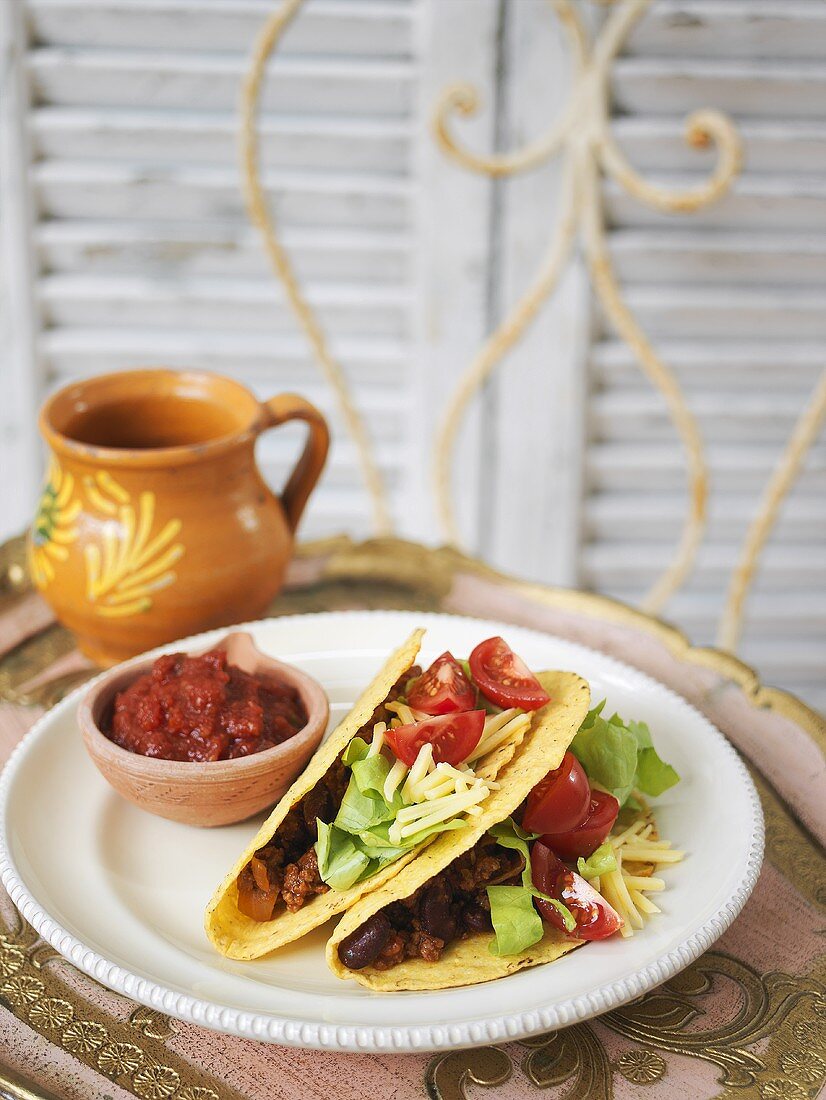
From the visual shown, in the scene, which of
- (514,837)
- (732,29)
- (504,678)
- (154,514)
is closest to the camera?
(514,837)

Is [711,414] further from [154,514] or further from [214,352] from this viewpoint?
[154,514]

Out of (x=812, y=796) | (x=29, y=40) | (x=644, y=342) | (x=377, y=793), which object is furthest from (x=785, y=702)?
(x=29, y=40)

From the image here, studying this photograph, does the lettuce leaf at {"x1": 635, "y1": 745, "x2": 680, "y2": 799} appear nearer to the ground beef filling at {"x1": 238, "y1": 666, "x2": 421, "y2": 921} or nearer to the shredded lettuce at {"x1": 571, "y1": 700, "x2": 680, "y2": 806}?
the shredded lettuce at {"x1": 571, "y1": 700, "x2": 680, "y2": 806}

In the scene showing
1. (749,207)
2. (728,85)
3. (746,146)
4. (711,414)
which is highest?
(728,85)

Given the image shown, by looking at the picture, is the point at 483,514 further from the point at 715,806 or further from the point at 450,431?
the point at 715,806

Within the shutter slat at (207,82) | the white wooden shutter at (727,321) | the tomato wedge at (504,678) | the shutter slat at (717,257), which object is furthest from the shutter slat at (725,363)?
the tomato wedge at (504,678)

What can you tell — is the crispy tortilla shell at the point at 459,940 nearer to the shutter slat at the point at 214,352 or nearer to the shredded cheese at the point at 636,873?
the shredded cheese at the point at 636,873

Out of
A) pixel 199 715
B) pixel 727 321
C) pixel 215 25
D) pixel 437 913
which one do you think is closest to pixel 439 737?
pixel 437 913
